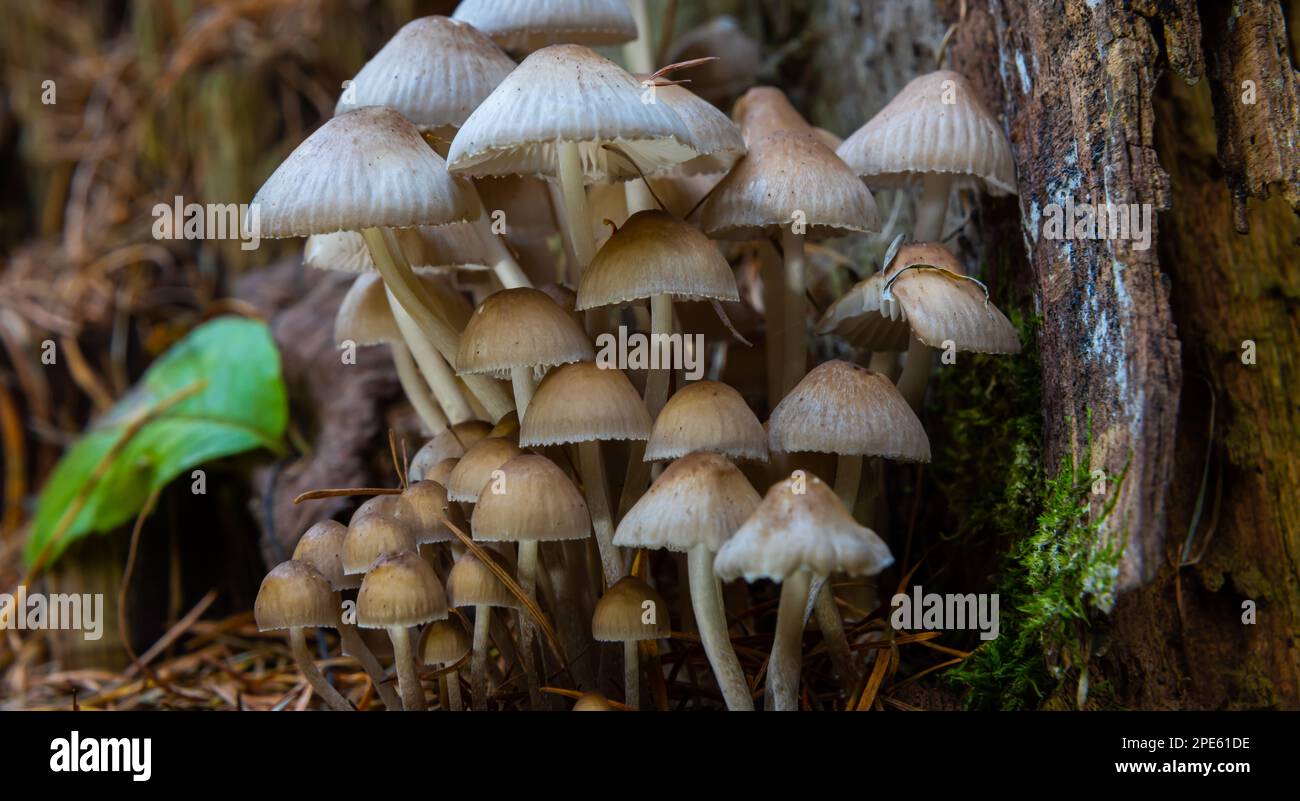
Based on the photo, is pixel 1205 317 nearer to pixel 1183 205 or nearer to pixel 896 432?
pixel 1183 205

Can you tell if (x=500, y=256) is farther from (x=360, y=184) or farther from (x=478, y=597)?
(x=478, y=597)

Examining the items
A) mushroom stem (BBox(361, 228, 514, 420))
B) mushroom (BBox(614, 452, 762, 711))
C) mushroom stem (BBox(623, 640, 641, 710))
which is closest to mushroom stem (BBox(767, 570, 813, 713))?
mushroom (BBox(614, 452, 762, 711))

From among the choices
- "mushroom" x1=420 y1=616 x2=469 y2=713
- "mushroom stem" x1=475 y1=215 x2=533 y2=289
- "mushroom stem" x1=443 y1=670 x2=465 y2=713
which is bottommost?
"mushroom stem" x1=443 y1=670 x2=465 y2=713

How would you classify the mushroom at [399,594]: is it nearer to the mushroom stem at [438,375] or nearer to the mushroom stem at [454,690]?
the mushroom stem at [454,690]

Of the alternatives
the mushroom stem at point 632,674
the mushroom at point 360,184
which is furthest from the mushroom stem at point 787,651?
the mushroom at point 360,184

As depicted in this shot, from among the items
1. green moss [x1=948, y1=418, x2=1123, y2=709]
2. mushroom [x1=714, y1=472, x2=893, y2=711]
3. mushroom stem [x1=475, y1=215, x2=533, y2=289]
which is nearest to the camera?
mushroom [x1=714, y1=472, x2=893, y2=711]

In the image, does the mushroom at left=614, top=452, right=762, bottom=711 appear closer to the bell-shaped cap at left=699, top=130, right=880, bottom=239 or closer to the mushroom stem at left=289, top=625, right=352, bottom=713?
the bell-shaped cap at left=699, top=130, right=880, bottom=239
